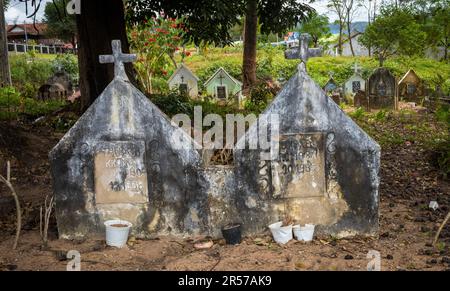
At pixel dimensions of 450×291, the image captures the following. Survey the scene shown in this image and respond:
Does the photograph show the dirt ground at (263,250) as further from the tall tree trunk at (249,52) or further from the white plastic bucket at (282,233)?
the tall tree trunk at (249,52)

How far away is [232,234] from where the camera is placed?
5707 mm

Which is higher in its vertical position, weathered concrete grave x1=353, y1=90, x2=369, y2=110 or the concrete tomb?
weathered concrete grave x1=353, y1=90, x2=369, y2=110

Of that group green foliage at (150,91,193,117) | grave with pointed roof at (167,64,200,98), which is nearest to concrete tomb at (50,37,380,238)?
green foliage at (150,91,193,117)

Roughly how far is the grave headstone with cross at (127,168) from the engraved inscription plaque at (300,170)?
2.96 feet

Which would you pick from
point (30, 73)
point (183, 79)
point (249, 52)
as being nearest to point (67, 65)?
point (30, 73)

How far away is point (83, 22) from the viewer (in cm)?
1001

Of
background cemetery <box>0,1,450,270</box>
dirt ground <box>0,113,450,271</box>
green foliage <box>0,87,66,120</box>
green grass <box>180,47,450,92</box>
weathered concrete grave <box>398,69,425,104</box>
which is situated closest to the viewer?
dirt ground <box>0,113,450,271</box>

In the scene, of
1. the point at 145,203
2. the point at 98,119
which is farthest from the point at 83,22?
the point at 145,203

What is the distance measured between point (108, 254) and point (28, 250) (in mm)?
889

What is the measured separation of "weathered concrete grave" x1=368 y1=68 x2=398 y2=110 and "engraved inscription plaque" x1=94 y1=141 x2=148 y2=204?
13.8m

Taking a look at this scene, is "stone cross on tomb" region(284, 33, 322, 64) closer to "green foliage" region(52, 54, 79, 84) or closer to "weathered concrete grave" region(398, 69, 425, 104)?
"weathered concrete grave" region(398, 69, 425, 104)

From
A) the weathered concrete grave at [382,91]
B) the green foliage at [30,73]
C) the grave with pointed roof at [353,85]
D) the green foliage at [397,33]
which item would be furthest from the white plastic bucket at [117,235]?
the green foliage at [397,33]

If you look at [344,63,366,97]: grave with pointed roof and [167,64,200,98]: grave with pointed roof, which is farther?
[344,63,366,97]: grave with pointed roof

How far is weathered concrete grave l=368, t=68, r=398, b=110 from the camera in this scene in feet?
59.2
